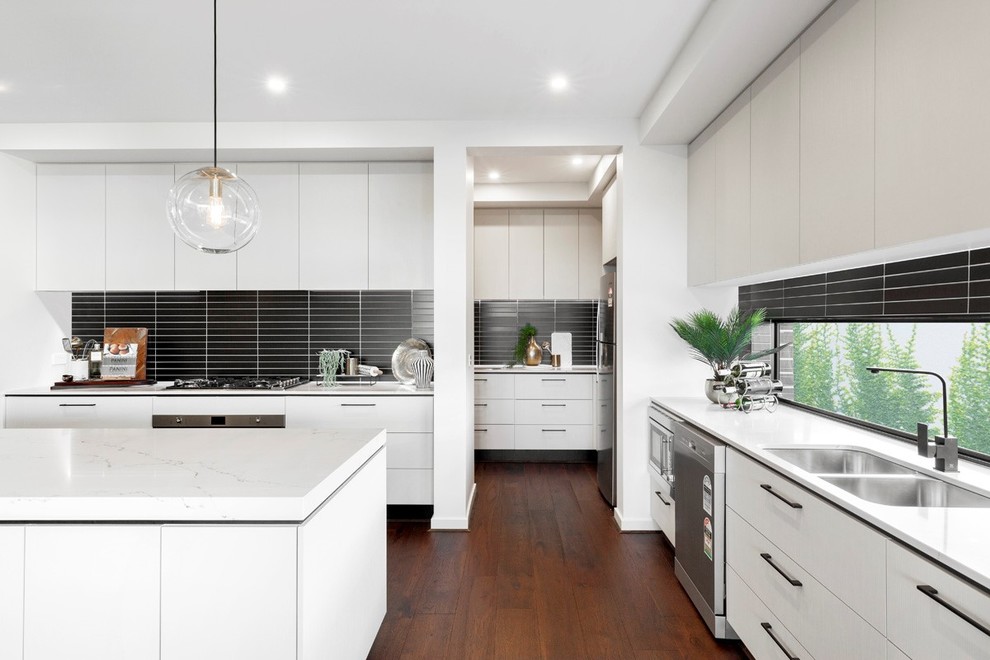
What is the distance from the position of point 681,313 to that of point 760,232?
1021mm

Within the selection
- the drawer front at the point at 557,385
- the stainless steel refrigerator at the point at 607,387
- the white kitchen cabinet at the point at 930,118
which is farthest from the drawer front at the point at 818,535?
the drawer front at the point at 557,385

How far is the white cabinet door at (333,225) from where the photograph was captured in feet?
12.5

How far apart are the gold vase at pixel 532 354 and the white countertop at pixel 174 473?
3308 millimetres

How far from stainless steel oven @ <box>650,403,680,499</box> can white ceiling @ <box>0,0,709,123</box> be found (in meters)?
1.78

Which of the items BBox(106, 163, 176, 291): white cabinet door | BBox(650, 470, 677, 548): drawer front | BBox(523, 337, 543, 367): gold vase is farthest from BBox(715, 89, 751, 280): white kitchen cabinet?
BBox(106, 163, 176, 291): white cabinet door

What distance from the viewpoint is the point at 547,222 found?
547cm

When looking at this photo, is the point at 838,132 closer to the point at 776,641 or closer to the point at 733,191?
the point at 733,191

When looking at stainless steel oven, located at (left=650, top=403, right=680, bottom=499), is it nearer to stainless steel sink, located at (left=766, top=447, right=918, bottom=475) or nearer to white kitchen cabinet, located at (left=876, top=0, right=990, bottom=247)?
stainless steel sink, located at (left=766, top=447, right=918, bottom=475)

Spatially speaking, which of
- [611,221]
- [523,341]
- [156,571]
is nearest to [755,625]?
[156,571]

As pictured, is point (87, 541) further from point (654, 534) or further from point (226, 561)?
point (654, 534)

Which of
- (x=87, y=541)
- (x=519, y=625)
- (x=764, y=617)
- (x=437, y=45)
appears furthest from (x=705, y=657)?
(x=437, y=45)

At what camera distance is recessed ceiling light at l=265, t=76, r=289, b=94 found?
2.89 metres

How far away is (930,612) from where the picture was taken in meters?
1.14

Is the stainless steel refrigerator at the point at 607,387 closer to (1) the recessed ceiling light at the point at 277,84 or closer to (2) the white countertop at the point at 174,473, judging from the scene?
(2) the white countertop at the point at 174,473
